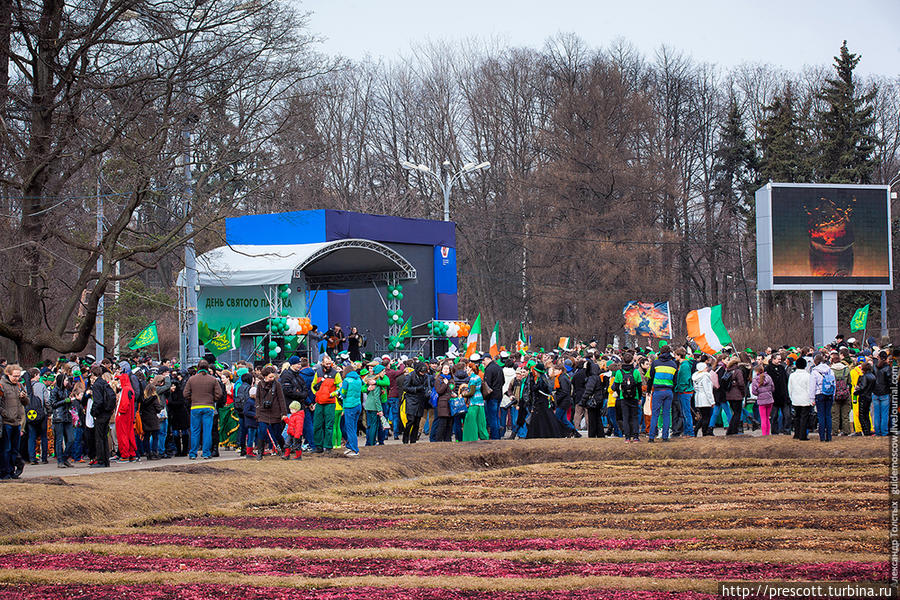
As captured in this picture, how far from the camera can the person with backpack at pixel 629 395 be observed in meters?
21.1

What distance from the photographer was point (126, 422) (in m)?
19.5

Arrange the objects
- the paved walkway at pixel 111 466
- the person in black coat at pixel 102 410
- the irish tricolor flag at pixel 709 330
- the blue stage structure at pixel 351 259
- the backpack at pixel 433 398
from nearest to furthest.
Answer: the paved walkway at pixel 111 466, the person in black coat at pixel 102 410, the backpack at pixel 433 398, the irish tricolor flag at pixel 709 330, the blue stage structure at pixel 351 259

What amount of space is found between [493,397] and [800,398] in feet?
21.7

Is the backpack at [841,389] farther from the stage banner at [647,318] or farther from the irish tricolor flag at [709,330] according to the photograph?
the stage banner at [647,318]

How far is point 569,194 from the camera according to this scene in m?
57.1

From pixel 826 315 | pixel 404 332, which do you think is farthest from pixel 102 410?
pixel 826 315

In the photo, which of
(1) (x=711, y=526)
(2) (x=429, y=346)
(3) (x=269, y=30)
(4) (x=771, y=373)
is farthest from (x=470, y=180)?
(1) (x=711, y=526)

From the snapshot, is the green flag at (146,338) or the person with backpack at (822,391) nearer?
the person with backpack at (822,391)

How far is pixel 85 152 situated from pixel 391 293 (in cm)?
1821

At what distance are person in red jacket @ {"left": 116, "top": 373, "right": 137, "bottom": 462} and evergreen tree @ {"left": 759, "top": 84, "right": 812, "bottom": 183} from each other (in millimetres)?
45220

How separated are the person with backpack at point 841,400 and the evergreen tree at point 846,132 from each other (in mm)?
36971

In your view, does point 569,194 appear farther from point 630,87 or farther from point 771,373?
point 771,373

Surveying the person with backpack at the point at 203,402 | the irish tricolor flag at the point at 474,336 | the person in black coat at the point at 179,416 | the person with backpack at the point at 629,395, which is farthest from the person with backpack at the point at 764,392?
the irish tricolor flag at the point at 474,336

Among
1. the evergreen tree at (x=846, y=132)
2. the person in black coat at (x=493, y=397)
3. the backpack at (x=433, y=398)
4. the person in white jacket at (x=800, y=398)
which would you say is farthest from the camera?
the evergreen tree at (x=846, y=132)
